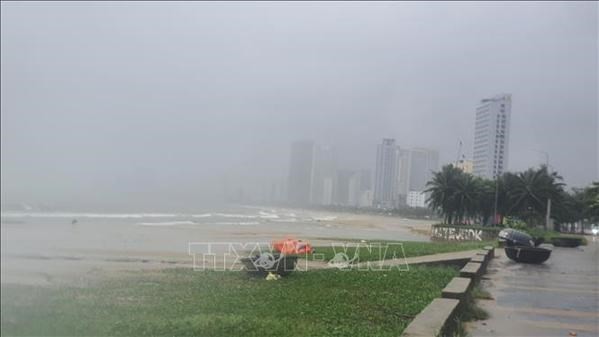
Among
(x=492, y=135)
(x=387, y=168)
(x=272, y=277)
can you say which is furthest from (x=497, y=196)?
(x=272, y=277)

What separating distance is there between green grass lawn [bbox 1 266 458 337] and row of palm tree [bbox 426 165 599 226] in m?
50.7

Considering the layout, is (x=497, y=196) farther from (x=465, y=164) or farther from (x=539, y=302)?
(x=539, y=302)

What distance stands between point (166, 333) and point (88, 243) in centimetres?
2467

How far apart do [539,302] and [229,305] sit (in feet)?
17.7

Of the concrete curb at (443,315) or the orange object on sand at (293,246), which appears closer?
the concrete curb at (443,315)

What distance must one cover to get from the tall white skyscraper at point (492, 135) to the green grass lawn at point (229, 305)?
53.2 meters

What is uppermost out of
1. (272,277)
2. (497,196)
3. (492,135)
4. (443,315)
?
(492,135)

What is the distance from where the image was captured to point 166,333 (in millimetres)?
6773

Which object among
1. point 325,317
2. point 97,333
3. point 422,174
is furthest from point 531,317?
point 422,174

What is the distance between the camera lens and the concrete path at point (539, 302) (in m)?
7.49

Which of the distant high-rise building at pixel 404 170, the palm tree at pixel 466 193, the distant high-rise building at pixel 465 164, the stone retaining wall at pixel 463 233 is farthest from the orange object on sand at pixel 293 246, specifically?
the distant high-rise building at pixel 404 170

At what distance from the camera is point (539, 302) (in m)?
9.77

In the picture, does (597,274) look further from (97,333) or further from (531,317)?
(97,333)

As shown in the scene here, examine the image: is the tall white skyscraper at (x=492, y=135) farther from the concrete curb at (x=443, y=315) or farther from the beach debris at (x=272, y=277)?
the concrete curb at (x=443, y=315)
